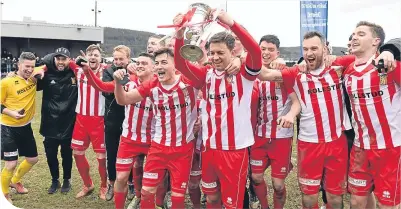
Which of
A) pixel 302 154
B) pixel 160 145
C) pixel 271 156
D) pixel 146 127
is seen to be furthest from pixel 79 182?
pixel 302 154

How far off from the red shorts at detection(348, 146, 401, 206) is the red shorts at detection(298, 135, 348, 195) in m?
0.14

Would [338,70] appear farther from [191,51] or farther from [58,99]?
[58,99]

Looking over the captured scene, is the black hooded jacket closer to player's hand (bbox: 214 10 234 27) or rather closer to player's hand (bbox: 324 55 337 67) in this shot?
player's hand (bbox: 214 10 234 27)

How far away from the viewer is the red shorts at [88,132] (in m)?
5.36

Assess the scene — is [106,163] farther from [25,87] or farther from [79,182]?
[25,87]

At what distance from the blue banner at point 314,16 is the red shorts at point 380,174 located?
7.97 m

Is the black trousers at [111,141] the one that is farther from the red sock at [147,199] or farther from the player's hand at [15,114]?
the red sock at [147,199]

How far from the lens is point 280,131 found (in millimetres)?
4191

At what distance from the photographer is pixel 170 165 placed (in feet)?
13.0

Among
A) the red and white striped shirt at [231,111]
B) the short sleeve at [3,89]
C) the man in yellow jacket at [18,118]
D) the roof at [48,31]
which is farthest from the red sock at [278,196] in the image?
the roof at [48,31]

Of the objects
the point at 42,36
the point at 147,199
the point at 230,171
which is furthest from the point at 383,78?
the point at 42,36

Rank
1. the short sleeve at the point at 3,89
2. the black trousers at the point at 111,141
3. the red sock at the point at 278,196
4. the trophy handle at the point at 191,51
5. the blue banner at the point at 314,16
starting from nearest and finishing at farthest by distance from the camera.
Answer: the trophy handle at the point at 191,51
the red sock at the point at 278,196
the black trousers at the point at 111,141
the short sleeve at the point at 3,89
the blue banner at the point at 314,16

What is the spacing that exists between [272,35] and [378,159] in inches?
66.6

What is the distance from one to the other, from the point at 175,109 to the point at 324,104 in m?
1.49
